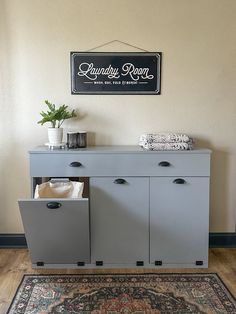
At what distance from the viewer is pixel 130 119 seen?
2689 mm

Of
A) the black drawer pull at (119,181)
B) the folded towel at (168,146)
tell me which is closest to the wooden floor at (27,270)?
the black drawer pull at (119,181)

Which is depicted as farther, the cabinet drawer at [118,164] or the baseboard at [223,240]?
the baseboard at [223,240]

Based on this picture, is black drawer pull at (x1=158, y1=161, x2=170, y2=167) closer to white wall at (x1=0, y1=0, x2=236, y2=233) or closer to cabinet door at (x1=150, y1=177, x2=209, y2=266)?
cabinet door at (x1=150, y1=177, x2=209, y2=266)

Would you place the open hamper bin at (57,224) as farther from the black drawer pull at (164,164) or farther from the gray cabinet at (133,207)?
the black drawer pull at (164,164)

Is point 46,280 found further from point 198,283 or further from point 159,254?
point 198,283

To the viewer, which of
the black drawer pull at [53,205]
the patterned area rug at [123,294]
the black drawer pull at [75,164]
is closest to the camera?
the patterned area rug at [123,294]

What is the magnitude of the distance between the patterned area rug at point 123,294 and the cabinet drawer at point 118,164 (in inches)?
30.5

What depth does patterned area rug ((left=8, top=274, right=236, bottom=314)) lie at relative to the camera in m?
1.94

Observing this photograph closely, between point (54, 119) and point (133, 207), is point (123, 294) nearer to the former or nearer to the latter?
point (133, 207)

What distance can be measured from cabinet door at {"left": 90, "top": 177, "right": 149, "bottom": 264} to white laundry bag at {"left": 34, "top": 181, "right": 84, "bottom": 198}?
0.12 meters

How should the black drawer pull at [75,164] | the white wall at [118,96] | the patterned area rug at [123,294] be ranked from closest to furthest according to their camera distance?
the patterned area rug at [123,294]
the black drawer pull at [75,164]
the white wall at [118,96]

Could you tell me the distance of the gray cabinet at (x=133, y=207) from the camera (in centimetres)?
234

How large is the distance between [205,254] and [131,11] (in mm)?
2075

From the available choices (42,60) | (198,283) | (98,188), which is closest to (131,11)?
(42,60)
